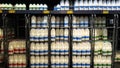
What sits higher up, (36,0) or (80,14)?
(36,0)

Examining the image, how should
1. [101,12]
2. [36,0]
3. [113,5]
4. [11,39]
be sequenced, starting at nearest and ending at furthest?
[101,12], [11,39], [113,5], [36,0]

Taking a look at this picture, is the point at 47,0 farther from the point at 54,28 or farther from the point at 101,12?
the point at 101,12

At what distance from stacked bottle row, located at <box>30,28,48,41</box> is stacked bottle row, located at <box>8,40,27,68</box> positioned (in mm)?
378

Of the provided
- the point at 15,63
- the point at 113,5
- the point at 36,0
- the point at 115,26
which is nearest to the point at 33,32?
the point at 15,63

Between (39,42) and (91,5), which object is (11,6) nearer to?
(39,42)

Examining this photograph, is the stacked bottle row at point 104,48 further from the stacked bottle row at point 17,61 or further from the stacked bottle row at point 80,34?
the stacked bottle row at point 17,61

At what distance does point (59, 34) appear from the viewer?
19.8ft

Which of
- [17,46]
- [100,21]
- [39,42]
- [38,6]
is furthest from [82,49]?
[38,6]

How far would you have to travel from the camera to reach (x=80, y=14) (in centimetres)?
600

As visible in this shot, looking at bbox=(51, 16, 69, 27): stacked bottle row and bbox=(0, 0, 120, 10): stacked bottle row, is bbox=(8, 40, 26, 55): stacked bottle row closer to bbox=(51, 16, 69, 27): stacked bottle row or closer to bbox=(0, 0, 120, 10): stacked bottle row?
bbox=(51, 16, 69, 27): stacked bottle row

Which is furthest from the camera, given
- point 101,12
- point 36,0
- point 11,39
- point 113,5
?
point 36,0

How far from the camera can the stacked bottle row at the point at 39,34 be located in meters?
5.97

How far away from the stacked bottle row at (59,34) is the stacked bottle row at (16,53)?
879mm

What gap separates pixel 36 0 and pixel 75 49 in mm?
2362
